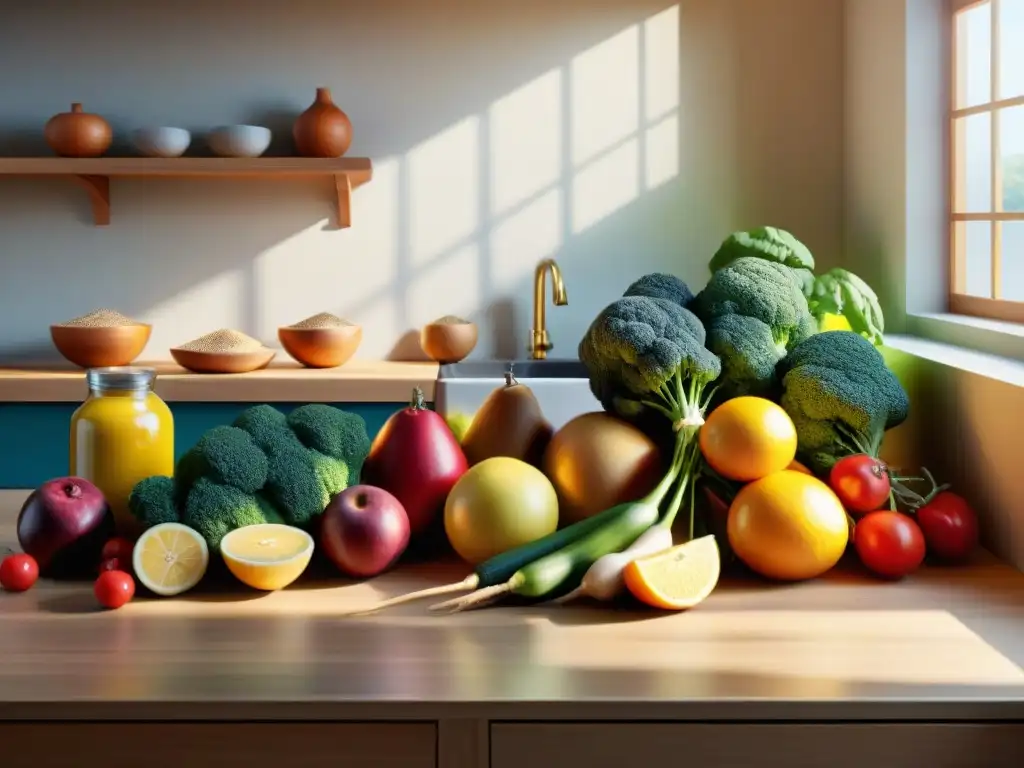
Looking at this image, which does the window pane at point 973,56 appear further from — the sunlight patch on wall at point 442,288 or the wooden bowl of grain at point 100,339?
the wooden bowl of grain at point 100,339

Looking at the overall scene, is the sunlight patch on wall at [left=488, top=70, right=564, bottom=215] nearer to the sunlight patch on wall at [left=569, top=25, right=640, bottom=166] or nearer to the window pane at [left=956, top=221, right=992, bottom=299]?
the sunlight patch on wall at [left=569, top=25, right=640, bottom=166]

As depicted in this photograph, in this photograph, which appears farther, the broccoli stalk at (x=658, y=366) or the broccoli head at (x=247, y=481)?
the broccoli stalk at (x=658, y=366)

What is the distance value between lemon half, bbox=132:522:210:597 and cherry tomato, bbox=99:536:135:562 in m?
0.02

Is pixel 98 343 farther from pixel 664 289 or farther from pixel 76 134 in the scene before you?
pixel 664 289

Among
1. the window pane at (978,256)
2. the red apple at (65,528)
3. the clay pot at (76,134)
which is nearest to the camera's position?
the red apple at (65,528)

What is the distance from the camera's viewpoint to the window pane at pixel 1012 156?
2201 millimetres

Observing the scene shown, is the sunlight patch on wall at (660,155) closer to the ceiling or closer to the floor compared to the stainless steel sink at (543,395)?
closer to the ceiling

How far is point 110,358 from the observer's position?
9.78 feet

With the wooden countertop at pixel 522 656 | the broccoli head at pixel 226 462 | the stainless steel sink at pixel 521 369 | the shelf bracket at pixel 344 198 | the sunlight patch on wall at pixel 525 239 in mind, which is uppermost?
the shelf bracket at pixel 344 198

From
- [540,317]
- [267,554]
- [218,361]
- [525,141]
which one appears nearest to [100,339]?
[218,361]

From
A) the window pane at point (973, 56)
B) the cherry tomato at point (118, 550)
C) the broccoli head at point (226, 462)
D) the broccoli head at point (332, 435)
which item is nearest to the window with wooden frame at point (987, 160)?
the window pane at point (973, 56)

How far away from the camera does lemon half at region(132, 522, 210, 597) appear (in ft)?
3.38

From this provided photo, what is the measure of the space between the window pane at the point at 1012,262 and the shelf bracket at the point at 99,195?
2318 millimetres

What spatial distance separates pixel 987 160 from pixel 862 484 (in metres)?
1.50
